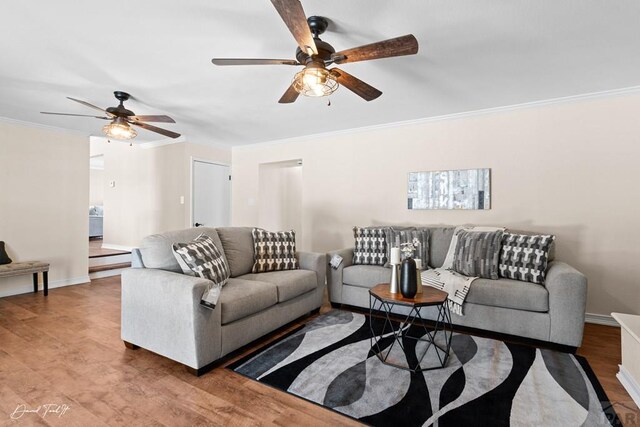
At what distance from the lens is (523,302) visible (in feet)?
8.36

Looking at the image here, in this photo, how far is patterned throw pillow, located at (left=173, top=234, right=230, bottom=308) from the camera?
2.35 meters

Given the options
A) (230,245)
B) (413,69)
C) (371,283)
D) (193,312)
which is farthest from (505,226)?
(193,312)

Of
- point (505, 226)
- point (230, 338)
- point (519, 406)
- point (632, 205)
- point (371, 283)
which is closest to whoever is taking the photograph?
point (519, 406)

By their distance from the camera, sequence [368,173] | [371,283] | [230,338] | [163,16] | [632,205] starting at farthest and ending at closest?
[368,173] → [371,283] → [632,205] → [230,338] → [163,16]

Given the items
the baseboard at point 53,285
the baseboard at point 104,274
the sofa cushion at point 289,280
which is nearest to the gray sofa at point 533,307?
the sofa cushion at point 289,280

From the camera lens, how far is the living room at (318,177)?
1839 millimetres

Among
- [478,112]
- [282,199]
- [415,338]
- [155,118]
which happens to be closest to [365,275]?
[415,338]

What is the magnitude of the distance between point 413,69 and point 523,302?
6.98ft

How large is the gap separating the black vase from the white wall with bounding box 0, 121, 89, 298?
4816mm

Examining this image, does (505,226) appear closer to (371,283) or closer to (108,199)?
(371,283)

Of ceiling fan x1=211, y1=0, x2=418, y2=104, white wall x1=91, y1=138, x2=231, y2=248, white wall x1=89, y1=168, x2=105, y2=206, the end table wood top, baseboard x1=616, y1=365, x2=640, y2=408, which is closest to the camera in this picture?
ceiling fan x1=211, y1=0, x2=418, y2=104

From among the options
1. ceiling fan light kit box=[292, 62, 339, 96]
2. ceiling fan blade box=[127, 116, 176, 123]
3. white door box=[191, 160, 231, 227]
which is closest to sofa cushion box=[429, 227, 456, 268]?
ceiling fan light kit box=[292, 62, 339, 96]

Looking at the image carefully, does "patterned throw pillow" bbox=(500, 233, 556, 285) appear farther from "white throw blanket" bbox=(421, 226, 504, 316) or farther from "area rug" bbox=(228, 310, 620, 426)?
"area rug" bbox=(228, 310, 620, 426)

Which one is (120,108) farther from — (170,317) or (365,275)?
(365,275)
